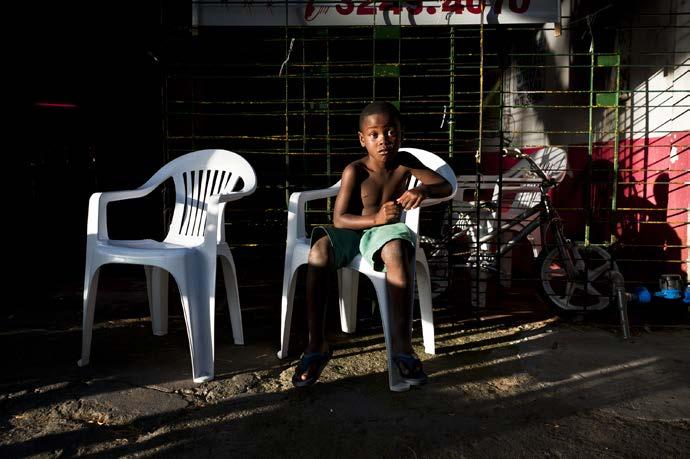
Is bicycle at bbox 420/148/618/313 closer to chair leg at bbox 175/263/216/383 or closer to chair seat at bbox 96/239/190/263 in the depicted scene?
chair leg at bbox 175/263/216/383

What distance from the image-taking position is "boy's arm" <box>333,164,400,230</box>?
257cm

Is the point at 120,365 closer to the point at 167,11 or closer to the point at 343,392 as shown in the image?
the point at 343,392

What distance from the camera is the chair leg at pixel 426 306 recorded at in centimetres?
286

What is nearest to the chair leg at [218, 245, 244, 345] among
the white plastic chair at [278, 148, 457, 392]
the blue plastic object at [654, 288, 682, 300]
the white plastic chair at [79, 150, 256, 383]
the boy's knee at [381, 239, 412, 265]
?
the white plastic chair at [79, 150, 256, 383]

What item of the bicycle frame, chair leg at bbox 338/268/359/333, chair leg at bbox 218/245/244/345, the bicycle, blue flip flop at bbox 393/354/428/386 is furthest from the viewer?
the bicycle frame

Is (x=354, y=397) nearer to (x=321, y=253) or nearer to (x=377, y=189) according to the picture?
(x=321, y=253)

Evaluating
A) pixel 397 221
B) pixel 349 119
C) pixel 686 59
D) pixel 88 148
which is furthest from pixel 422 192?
pixel 349 119

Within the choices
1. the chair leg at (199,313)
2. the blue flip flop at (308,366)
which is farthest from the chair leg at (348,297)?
the chair leg at (199,313)

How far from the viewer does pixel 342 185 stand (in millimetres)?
2781

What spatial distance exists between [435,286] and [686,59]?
7.83 feet

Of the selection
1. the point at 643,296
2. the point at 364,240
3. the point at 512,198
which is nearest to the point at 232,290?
the point at 364,240

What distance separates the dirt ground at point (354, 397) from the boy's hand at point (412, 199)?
0.78 m

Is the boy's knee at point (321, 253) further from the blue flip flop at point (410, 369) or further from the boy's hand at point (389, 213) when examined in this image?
the blue flip flop at point (410, 369)

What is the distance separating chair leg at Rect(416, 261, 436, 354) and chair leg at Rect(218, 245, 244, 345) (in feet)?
3.08
